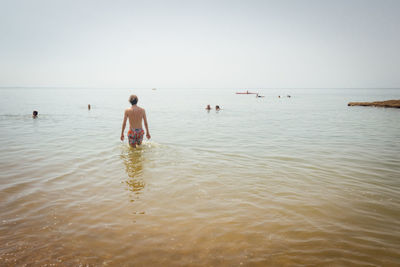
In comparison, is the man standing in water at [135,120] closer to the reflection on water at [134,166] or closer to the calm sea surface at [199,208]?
the reflection on water at [134,166]

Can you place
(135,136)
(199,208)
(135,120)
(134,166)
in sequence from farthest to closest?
(135,136), (135,120), (134,166), (199,208)

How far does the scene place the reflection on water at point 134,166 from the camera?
579 cm

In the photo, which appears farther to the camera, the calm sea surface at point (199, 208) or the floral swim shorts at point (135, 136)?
the floral swim shorts at point (135, 136)

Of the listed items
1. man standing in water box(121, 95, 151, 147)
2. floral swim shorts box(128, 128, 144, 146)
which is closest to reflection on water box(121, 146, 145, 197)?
floral swim shorts box(128, 128, 144, 146)

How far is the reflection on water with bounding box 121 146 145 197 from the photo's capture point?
579cm

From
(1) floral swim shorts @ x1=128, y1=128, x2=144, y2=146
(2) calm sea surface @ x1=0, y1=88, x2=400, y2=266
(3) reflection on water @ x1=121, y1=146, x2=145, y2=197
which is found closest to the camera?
(2) calm sea surface @ x1=0, y1=88, x2=400, y2=266

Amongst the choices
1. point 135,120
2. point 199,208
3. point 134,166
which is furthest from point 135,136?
point 199,208

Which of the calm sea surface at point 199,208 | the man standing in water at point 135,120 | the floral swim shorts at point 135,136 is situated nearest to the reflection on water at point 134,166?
the calm sea surface at point 199,208

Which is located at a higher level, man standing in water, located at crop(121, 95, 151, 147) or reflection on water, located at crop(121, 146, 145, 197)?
man standing in water, located at crop(121, 95, 151, 147)

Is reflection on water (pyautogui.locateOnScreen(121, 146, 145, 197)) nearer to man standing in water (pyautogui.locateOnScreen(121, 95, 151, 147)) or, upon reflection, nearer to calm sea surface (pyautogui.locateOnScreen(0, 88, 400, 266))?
calm sea surface (pyautogui.locateOnScreen(0, 88, 400, 266))

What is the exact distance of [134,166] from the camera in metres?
7.39

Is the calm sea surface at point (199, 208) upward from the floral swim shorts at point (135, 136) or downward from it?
downward

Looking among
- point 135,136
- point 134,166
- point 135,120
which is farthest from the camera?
point 135,136

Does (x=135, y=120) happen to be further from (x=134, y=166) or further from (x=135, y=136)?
(x=134, y=166)
